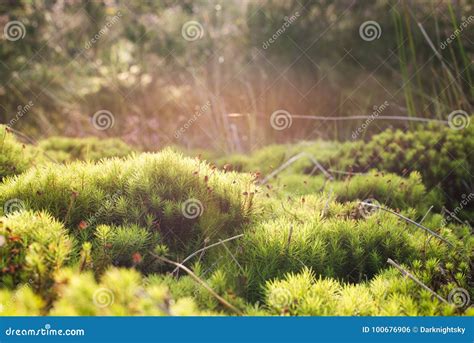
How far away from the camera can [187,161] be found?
7.40ft

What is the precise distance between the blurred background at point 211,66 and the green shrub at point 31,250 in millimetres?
3442

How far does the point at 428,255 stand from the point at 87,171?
174 centimetres

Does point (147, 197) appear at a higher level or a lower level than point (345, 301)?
higher

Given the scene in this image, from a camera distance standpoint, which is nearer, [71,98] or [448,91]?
[448,91]

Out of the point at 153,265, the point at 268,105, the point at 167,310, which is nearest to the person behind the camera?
the point at 167,310

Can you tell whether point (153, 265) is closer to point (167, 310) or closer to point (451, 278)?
point (167, 310)

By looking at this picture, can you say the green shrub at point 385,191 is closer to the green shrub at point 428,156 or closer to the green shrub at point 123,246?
the green shrub at point 428,156

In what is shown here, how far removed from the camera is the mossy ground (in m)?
1.54

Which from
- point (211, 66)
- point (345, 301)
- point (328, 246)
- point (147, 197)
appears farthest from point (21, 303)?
point (211, 66)

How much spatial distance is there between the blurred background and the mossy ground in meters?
2.88

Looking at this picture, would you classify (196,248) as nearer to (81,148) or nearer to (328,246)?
(328,246)

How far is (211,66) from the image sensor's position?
7230 millimetres

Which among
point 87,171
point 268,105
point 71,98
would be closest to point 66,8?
point 71,98

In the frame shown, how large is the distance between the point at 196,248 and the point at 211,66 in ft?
18.4
